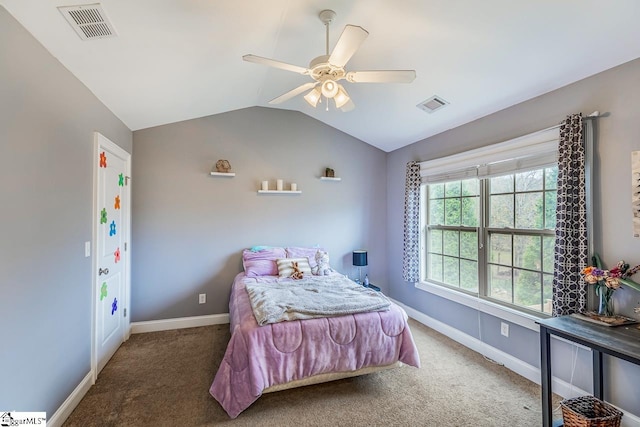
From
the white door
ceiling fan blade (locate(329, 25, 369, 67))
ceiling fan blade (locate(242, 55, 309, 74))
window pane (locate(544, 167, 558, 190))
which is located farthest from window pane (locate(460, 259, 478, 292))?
the white door

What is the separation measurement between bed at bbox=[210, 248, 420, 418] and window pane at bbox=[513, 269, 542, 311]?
1.24m

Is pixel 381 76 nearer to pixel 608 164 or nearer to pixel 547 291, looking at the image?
pixel 608 164

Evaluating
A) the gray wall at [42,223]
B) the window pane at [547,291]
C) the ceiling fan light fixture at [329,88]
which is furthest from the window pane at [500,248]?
the gray wall at [42,223]

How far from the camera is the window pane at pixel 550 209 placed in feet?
8.41

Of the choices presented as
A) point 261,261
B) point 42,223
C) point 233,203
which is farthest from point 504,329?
point 42,223

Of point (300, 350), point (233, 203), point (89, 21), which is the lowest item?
point (300, 350)

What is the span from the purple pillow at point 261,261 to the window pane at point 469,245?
2253mm

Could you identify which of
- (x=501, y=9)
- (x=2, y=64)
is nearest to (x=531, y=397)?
(x=501, y=9)

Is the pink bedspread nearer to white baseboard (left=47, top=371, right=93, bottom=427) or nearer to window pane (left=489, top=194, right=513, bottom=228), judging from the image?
white baseboard (left=47, top=371, right=93, bottom=427)

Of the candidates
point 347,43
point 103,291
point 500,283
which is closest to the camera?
point 347,43

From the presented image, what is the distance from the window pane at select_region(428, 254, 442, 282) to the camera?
3.88 metres

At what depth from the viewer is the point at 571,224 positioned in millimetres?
2252

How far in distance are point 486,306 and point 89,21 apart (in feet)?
13.0

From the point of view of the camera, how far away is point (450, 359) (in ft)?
9.70
